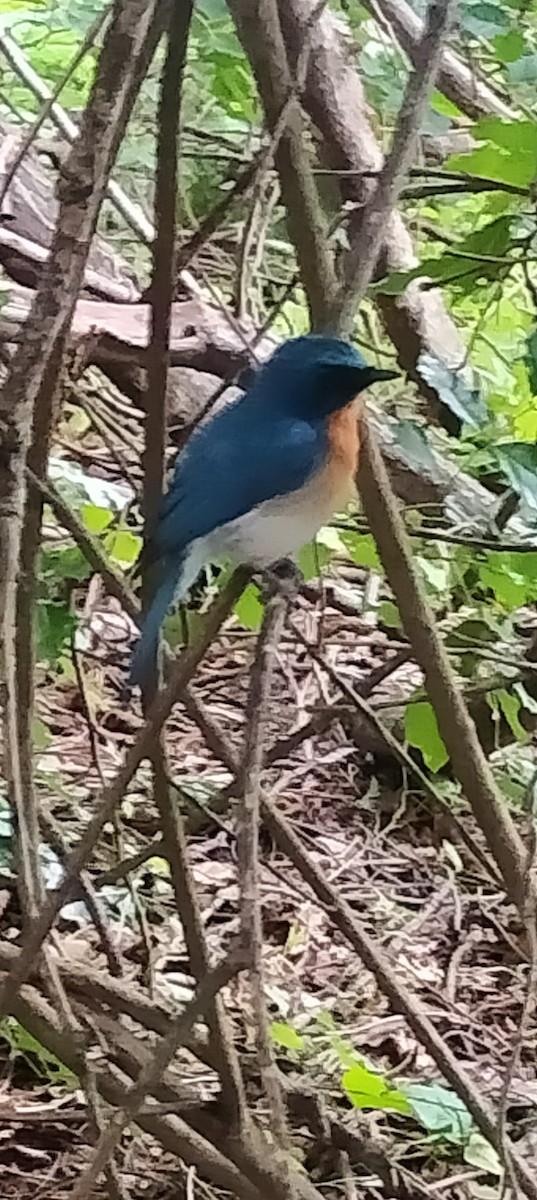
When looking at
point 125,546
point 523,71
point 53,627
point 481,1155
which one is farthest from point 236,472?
point 481,1155

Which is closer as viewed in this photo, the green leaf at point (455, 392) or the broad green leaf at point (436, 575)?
the green leaf at point (455, 392)

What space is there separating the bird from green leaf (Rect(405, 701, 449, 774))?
0.76ft

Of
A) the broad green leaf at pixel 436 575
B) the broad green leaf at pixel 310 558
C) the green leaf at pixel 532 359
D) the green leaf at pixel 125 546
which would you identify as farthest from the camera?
the broad green leaf at pixel 436 575

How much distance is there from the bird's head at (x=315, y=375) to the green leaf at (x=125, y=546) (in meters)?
0.36

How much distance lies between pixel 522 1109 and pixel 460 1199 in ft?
0.62

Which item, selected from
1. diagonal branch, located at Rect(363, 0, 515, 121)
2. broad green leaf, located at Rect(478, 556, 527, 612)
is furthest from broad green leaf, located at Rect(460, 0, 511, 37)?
broad green leaf, located at Rect(478, 556, 527, 612)

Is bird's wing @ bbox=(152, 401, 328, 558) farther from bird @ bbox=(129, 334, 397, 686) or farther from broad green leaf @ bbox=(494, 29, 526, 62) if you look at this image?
broad green leaf @ bbox=(494, 29, 526, 62)

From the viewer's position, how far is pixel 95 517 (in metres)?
2.00

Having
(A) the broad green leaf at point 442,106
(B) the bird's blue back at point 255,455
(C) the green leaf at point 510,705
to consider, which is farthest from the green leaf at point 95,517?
(A) the broad green leaf at point 442,106

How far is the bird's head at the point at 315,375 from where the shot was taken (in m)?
1.58

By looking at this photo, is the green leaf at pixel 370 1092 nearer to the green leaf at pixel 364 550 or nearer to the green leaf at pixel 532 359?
the green leaf at pixel 364 550

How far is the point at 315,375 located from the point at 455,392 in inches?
Answer: 6.8

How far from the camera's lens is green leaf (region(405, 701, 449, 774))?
181 centimetres

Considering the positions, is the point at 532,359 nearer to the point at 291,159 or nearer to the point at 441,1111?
the point at 291,159
